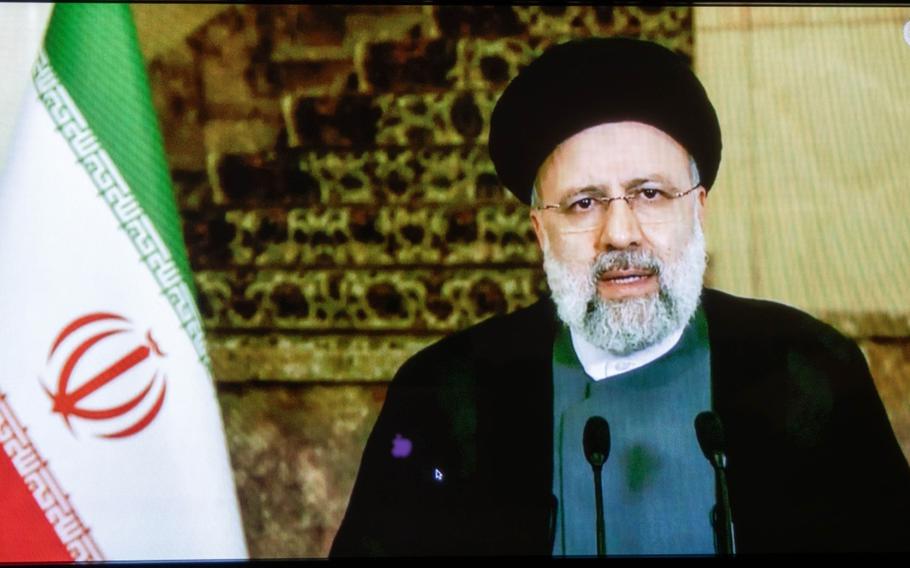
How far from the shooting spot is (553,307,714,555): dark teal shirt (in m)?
2.26

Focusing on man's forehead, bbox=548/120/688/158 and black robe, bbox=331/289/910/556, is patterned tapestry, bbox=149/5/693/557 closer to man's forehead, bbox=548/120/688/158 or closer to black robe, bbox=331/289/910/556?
black robe, bbox=331/289/910/556

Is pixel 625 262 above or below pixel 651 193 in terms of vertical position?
below

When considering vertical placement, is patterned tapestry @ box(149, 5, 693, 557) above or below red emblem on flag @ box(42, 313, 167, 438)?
above

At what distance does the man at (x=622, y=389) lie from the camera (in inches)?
89.7

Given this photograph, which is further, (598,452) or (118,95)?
(118,95)

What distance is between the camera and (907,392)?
2316mm

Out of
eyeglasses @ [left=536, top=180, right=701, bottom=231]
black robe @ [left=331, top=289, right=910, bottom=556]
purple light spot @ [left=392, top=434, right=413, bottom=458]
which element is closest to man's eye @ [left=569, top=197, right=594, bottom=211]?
eyeglasses @ [left=536, top=180, right=701, bottom=231]

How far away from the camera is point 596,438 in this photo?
2328 millimetres

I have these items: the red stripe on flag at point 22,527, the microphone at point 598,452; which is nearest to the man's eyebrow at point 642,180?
the microphone at point 598,452

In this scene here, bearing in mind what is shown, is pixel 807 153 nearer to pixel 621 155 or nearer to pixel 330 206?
pixel 621 155

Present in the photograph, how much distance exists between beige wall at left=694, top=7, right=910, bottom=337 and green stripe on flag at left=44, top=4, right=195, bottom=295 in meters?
1.47

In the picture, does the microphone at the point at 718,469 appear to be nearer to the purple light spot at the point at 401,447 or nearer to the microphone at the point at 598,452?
the microphone at the point at 598,452

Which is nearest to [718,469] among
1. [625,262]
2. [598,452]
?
[598,452]

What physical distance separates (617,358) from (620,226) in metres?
0.36
